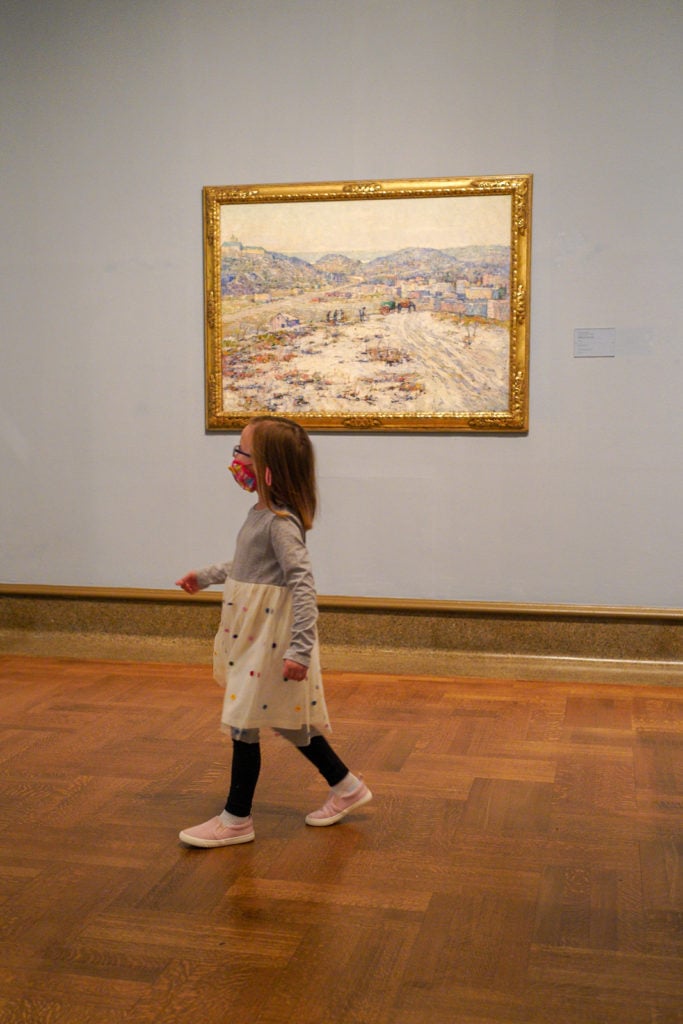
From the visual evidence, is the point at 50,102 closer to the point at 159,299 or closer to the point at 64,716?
the point at 159,299

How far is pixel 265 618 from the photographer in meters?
4.02

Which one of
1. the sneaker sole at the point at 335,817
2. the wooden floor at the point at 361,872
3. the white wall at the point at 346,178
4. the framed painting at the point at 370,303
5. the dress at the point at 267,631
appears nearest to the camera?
the wooden floor at the point at 361,872

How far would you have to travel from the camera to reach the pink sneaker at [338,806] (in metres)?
4.26

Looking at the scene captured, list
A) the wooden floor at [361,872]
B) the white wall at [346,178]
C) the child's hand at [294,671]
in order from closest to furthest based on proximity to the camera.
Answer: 1. the wooden floor at [361,872]
2. the child's hand at [294,671]
3. the white wall at [346,178]

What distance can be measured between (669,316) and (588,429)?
772 mm

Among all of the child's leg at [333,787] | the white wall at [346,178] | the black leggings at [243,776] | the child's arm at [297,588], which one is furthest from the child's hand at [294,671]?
the white wall at [346,178]

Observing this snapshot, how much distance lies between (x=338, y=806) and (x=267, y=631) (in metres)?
0.76

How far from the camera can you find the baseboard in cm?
674

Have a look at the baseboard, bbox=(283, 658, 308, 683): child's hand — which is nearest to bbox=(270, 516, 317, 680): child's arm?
bbox=(283, 658, 308, 683): child's hand

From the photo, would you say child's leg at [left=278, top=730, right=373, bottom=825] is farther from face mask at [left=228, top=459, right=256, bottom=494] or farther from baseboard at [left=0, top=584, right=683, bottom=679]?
baseboard at [left=0, top=584, right=683, bottom=679]

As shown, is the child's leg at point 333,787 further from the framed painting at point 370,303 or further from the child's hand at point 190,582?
the framed painting at point 370,303

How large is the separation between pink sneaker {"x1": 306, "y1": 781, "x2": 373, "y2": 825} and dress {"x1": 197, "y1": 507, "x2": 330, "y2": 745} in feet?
1.10

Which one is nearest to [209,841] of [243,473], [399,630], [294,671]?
[294,671]

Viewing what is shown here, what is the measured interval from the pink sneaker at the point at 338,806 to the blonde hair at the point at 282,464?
1017 mm
